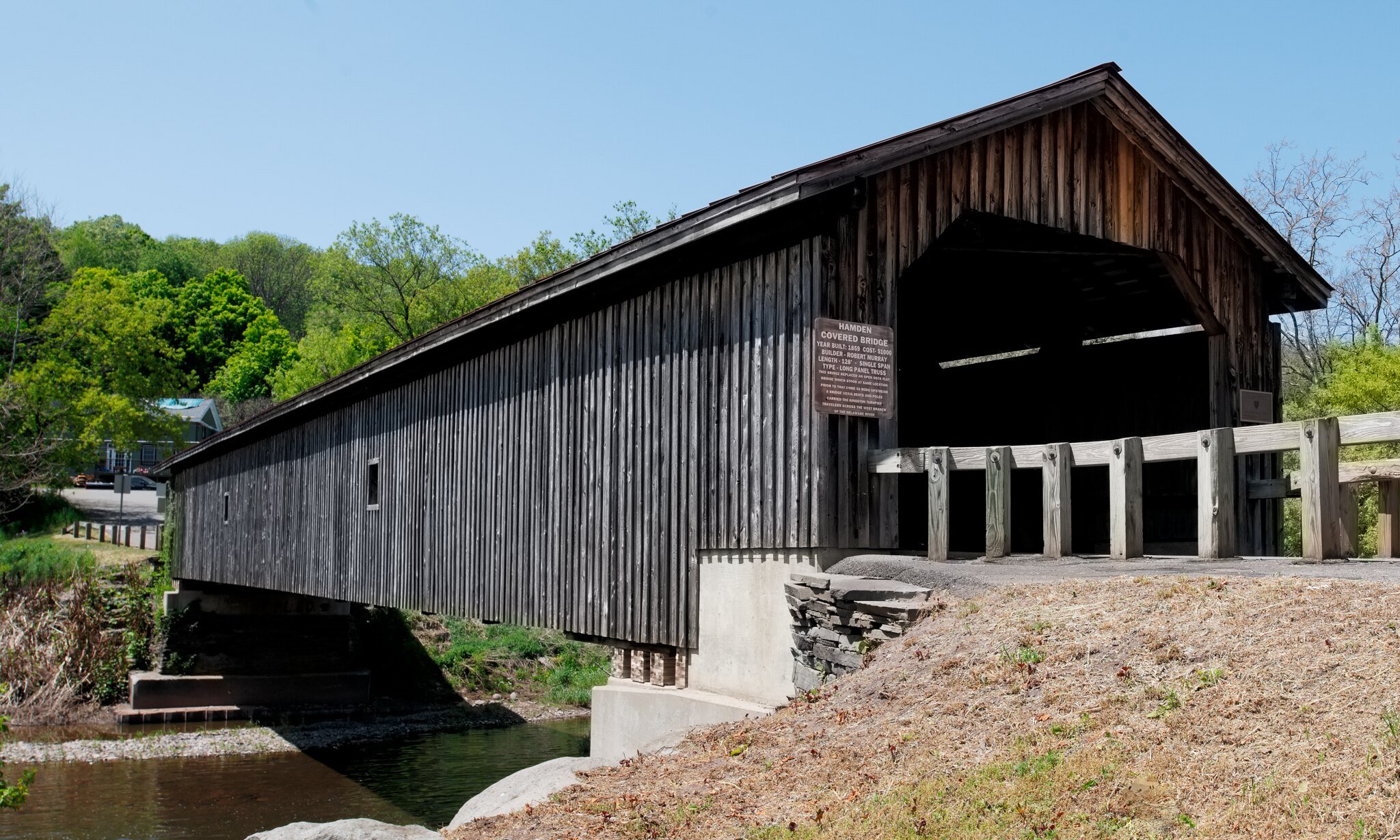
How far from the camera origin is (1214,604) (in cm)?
678

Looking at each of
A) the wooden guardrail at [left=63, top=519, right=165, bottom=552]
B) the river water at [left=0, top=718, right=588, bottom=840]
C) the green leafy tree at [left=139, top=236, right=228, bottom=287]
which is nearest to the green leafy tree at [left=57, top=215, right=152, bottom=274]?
the green leafy tree at [left=139, top=236, right=228, bottom=287]

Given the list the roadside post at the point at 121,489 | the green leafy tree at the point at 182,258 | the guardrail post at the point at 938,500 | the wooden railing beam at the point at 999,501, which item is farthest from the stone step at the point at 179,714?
the green leafy tree at the point at 182,258

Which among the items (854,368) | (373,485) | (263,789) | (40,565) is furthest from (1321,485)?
(40,565)

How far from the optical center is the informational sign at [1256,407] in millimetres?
12555

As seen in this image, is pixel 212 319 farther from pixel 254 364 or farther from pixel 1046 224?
pixel 1046 224

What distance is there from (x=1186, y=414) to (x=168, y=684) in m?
22.6

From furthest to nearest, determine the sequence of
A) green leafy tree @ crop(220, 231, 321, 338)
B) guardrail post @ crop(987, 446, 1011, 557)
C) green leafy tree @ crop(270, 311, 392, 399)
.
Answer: green leafy tree @ crop(220, 231, 321, 338) → green leafy tree @ crop(270, 311, 392, 399) → guardrail post @ crop(987, 446, 1011, 557)

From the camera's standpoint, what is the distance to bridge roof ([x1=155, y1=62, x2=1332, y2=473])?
9.41m

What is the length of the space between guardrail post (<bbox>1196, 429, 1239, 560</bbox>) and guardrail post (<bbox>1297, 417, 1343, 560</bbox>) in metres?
0.43

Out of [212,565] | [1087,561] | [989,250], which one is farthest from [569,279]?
[212,565]

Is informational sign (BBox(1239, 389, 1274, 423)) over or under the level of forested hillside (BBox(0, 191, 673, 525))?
under

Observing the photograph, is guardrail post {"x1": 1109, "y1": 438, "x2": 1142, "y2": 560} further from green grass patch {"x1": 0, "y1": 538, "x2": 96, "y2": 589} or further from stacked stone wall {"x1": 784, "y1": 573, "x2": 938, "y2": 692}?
green grass patch {"x1": 0, "y1": 538, "x2": 96, "y2": 589}

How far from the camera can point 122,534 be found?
32.9 metres

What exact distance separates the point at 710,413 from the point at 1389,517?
17.7 feet
